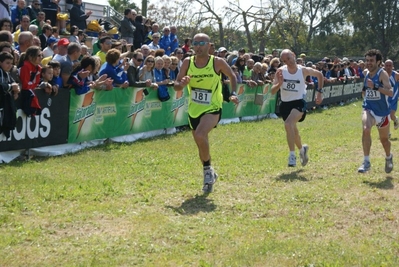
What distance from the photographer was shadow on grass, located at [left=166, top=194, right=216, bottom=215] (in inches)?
313

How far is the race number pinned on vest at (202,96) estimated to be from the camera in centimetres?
924

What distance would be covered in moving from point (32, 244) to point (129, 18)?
13772 millimetres

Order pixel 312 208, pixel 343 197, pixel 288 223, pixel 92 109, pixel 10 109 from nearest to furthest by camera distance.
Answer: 1. pixel 288 223
2. pixel 312 208
3. pixel 343 197
4. pixel 10 109
5. pixel 92 109

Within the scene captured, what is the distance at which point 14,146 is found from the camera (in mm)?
10875

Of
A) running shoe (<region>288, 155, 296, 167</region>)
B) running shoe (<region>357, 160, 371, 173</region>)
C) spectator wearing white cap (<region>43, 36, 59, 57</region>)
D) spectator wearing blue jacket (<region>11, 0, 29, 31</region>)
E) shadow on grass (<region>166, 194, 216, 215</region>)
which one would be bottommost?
running shoe (<region>288, 155, 296, 167</region>)

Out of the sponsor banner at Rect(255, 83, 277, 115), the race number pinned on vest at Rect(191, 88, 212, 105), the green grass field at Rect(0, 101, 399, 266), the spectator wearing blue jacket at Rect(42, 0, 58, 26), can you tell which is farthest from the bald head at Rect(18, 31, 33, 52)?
the sponsor banner at Rect(255, 83, 277, 115)

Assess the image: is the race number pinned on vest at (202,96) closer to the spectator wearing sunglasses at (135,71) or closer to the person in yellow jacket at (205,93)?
the person in yellow jacket at (205,93)

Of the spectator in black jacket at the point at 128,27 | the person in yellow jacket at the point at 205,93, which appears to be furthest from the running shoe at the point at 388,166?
the spectator in black jacket at the point at 128,27

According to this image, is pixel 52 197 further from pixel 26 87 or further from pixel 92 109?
pixel 92 109

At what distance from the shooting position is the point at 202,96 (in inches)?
364

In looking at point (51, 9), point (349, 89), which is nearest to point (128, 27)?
point (51, 9)

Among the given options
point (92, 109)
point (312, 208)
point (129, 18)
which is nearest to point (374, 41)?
point (129, 18)

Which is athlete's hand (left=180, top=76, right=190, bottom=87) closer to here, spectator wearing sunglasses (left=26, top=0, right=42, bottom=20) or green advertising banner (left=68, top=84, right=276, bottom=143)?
green advertising banner (left=68, top=84, right=276, bottom=143)

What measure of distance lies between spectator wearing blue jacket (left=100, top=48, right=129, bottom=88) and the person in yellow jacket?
171 inches
